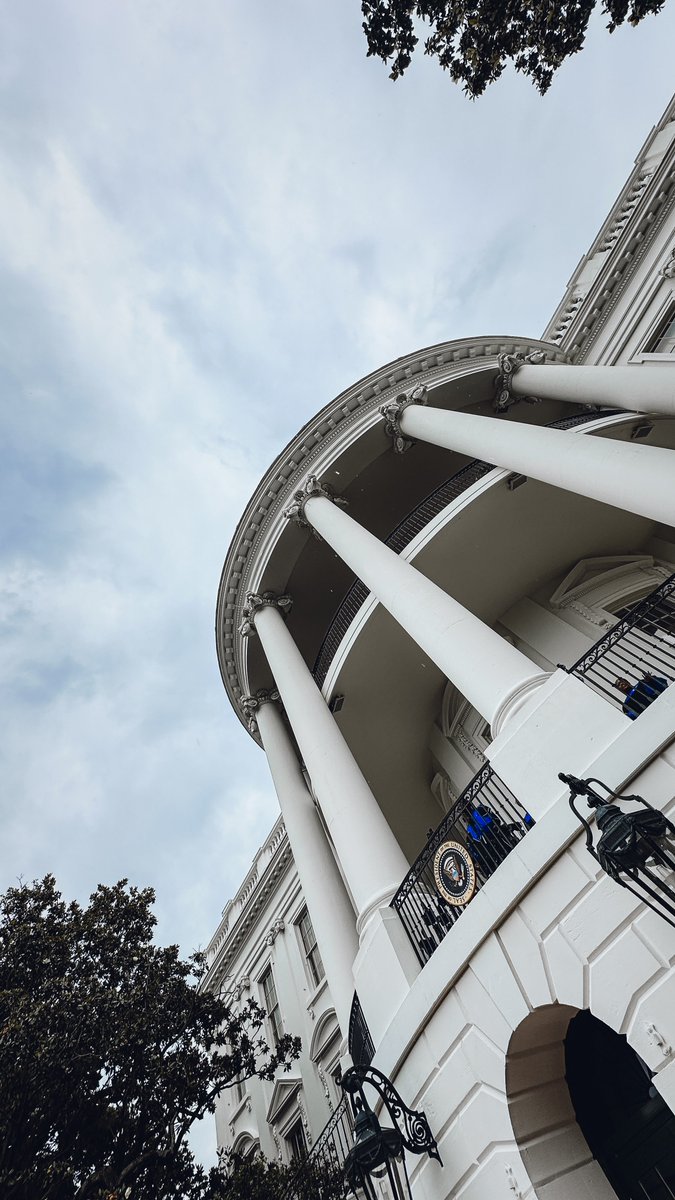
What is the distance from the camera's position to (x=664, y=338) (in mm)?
13617

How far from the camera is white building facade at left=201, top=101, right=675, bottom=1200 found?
5.17m

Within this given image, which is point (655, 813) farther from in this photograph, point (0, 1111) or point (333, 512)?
point (333, 512)

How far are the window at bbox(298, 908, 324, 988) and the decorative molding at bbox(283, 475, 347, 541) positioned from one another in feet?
35.4

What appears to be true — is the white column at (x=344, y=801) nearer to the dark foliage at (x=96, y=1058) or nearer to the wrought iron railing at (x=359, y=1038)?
the wrought iron railing at (x=359, y=1038)

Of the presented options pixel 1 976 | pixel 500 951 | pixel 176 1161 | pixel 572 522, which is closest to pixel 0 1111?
pixel 1 976

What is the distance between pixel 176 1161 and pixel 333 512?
1105cm

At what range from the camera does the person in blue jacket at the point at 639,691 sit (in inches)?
282

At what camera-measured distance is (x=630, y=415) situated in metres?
11.4

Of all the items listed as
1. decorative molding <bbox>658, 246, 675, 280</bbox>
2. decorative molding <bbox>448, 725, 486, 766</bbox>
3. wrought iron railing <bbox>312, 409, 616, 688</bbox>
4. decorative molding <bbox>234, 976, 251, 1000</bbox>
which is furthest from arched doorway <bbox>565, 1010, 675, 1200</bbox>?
decorative molding <bbox>658, 246, 675, 280</bbox>

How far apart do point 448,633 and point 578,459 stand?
10.3 ft

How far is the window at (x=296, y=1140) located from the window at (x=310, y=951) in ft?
9.33

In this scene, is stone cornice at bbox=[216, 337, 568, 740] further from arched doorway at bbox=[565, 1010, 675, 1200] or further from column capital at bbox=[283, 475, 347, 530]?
arched doorway at bbox=[565, 1010, 675, 1200]

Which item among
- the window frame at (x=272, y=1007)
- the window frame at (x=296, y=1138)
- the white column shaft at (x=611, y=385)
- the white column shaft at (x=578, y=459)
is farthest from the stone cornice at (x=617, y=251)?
the window frame at (x=296, y=1138)

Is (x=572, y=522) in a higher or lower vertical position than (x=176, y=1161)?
higher
